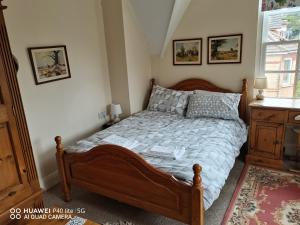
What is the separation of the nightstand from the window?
0.74 feet

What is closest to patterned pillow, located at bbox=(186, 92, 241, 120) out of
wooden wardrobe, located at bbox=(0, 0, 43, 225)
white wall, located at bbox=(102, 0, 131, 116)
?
white wall, located at bbox=(102, 0, 131, 116)

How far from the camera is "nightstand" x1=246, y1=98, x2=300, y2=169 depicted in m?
2.69

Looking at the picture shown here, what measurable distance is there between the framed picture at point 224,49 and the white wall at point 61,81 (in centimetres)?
156

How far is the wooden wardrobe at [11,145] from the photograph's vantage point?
162 cm

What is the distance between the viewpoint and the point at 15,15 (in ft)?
7.52

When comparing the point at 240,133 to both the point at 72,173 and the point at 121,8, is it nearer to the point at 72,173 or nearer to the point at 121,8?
the point at 72,173

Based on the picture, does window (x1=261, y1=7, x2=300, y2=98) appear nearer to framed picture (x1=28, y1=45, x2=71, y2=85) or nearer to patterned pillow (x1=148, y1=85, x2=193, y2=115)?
patterned pillow (x1=148, y1=85, x2=193, y2=115)

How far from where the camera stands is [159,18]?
3.23 meters

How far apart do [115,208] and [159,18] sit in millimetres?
2503

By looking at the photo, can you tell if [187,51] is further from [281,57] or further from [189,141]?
[189,141]

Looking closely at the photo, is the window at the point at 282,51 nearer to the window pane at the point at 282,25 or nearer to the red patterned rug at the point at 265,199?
the window pane at the point at 282,25

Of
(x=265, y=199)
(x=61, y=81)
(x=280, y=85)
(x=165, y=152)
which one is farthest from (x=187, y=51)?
(x=265, y=199)

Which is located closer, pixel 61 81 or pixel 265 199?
pixel 265 199

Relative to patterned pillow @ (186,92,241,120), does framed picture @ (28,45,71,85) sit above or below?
above
